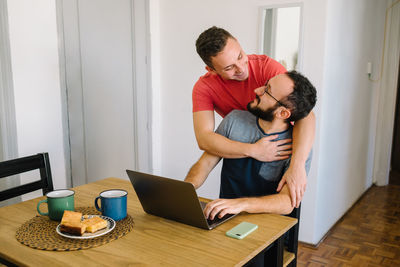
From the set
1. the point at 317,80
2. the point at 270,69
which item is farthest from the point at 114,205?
the point at 317,80

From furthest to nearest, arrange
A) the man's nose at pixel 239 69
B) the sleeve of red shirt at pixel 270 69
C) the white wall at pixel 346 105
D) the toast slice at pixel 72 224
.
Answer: the white wall at pixel 346 105
the sleeve of red shirt at pixel 270 69
the man's nose at pixel 239 69
the toast slice at pixel 72 224

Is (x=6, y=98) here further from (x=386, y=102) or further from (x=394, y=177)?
(x=394, y=177)

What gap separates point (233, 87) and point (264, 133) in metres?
0.34

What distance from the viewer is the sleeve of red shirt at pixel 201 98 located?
1781mm

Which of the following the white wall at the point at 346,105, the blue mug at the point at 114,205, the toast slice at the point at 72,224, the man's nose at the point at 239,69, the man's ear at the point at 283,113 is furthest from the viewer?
the white wall at the point at 346,105

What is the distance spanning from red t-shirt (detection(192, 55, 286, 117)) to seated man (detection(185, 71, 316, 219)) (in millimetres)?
162

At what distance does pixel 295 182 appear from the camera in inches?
54.4

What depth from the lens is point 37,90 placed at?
96.9 inches

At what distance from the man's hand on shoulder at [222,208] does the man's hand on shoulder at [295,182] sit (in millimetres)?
215

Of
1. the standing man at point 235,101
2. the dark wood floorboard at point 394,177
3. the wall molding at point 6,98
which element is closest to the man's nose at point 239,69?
the standing man at point 235,101

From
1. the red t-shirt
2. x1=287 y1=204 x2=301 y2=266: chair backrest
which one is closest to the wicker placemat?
x1=287 y1=204 x2=301 y2=266: chair backrest

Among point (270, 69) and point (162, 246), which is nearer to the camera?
point (162, 246)

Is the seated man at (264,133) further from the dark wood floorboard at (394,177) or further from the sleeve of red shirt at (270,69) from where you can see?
the dark wood floorboard at (394,177)

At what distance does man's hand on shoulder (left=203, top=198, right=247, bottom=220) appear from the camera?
121 cm
